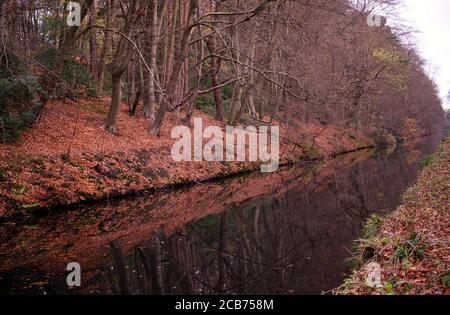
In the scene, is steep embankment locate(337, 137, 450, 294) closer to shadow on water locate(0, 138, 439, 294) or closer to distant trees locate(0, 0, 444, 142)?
shadow on water locate(0, 138, 439, 294)

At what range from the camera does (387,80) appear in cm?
3803

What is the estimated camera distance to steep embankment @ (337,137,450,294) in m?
5.43

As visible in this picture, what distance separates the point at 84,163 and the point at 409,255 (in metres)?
9.78

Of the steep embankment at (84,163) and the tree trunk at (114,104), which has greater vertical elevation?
the tree trunk at (114,104)

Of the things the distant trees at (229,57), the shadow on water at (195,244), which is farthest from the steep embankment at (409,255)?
the distant trees at (229,57)

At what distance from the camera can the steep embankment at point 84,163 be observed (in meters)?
11.1

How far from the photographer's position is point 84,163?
13.1 m

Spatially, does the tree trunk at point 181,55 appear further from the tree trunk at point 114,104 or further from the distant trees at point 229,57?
the tree trunk at point 114,104

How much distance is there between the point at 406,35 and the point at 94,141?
2417 centimetres

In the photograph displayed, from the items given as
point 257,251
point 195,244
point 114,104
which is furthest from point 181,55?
point 257,251

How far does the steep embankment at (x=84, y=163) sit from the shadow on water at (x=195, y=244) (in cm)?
70

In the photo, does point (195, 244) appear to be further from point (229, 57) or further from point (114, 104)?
point (114, 104)

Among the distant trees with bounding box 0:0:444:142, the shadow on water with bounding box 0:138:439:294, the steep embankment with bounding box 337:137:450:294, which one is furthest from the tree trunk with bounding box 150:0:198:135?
the steep embankment with bounding box 337:137:450:294
